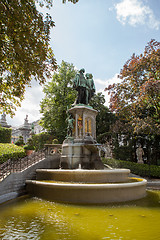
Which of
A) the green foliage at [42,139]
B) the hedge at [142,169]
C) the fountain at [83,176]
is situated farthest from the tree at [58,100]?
the fountain at [83,176]

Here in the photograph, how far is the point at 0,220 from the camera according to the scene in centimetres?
526

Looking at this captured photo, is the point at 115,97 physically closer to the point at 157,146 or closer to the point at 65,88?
the point at 65,88

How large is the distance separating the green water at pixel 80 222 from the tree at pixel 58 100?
17.9 metres

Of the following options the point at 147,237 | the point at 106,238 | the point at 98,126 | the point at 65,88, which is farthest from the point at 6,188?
the point at 98,126

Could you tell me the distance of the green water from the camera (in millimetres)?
4113

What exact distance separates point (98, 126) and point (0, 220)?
82.4 ft

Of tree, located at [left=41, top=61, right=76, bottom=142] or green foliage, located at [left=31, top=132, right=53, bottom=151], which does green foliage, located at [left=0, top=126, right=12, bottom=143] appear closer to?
green foliage, located at [left=31, top=132, right=53, bottom=151]

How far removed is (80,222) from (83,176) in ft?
12.0

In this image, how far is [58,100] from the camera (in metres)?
25.5

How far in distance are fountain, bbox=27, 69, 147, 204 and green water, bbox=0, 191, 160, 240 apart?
1.70 feet

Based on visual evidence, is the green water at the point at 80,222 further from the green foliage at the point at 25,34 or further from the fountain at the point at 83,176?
the green foliage at the point at 25,34

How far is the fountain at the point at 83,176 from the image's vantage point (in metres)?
7.13

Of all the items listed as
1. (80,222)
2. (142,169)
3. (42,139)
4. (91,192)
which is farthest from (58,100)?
(80,222)

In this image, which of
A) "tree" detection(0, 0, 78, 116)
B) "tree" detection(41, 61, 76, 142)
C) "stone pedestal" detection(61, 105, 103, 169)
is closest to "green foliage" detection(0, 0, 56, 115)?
"tree" detection(0, 0, 78, 116)
